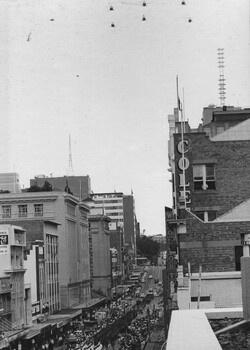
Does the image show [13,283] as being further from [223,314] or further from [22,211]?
[223,314]

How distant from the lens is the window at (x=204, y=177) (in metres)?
31.9

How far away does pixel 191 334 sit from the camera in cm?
976

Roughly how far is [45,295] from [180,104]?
66.6 m

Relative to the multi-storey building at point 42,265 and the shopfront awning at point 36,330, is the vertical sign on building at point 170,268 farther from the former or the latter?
the multi-storey building at point 42,265

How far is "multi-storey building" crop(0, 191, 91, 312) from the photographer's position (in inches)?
4097

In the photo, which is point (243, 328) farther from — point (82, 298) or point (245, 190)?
point (82, 298)

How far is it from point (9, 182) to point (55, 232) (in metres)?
58.6

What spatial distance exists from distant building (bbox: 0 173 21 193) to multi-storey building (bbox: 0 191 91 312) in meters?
29.2

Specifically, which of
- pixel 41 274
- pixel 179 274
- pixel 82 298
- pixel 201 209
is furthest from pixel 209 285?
pixel 82 298

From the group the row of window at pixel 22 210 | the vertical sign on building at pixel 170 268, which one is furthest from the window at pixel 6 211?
the vertical sign on building at pixel 170 268

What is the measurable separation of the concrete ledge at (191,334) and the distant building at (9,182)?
153325mm

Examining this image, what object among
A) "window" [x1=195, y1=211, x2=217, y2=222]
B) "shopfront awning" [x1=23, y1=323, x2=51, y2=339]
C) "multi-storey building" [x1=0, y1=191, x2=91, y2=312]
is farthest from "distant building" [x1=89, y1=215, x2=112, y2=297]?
"window" [x1=195, y1=211, x2=217, y2=222]

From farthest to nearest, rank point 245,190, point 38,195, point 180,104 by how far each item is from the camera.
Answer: point 38,195, point 180,104, point 245,190

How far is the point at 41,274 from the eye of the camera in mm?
97375
